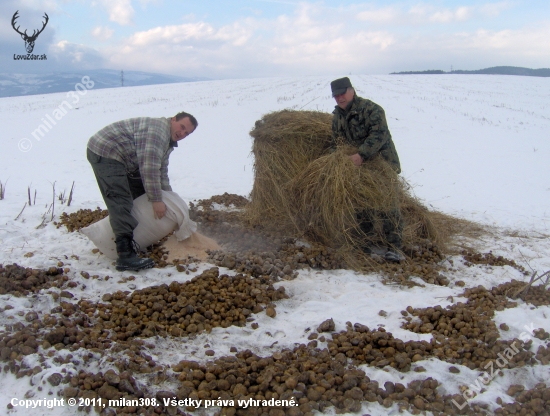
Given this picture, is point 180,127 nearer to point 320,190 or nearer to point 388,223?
point 320,190

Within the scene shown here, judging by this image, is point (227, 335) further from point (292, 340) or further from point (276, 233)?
point (276, 233)

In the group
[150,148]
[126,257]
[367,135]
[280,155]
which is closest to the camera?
[150,148]

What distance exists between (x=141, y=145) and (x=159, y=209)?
2.00 ft

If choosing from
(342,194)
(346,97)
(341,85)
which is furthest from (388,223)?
(341,85)

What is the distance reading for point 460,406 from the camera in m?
2.37

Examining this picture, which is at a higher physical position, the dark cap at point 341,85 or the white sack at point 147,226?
the dark cap at point 341,85

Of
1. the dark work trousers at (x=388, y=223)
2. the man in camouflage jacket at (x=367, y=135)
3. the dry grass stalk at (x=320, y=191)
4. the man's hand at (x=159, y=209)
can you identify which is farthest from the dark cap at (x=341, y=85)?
the man's hand at (x=159, y=209)

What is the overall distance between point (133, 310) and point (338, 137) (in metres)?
2.87

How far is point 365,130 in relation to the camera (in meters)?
4.67

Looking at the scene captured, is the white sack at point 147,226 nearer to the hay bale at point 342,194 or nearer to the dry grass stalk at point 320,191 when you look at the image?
the dry grass stalk at point 320,191

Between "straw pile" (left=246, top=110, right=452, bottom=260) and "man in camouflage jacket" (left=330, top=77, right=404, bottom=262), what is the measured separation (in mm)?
67

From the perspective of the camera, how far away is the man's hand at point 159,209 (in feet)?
13.2

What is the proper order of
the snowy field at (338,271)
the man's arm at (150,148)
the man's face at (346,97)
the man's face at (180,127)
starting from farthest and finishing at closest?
the man's face at (346,97) → the man's face at (180,127) → the man's arm at (150,148) → the snowy field at (338,271)

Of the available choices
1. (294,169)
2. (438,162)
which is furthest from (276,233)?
(438,162)
